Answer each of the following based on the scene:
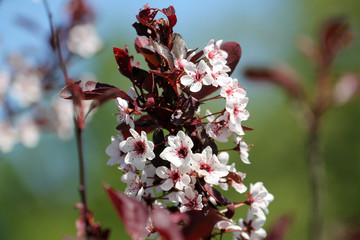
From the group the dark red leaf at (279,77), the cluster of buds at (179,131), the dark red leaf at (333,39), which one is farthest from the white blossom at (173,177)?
the dark red leaf at (333,39)

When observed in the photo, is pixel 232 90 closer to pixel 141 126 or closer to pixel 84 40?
pixel 141 126

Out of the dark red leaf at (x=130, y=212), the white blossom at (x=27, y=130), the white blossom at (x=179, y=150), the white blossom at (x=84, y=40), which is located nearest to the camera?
the dark red leaf at (x=130, y=212)

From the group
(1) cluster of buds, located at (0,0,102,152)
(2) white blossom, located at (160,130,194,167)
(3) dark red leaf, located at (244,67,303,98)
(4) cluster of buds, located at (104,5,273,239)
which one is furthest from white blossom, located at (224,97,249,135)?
(1) cluster of buds, located at (0,0,102,152)

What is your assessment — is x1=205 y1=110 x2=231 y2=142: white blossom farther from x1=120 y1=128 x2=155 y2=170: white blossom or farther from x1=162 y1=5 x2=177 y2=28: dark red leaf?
x1=162 y1=5 x2=177 y2=28: dark red leaf

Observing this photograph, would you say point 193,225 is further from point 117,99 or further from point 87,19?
point 87,19

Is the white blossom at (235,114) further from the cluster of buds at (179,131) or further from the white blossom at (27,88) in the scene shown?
the white blossom at (27,88)
